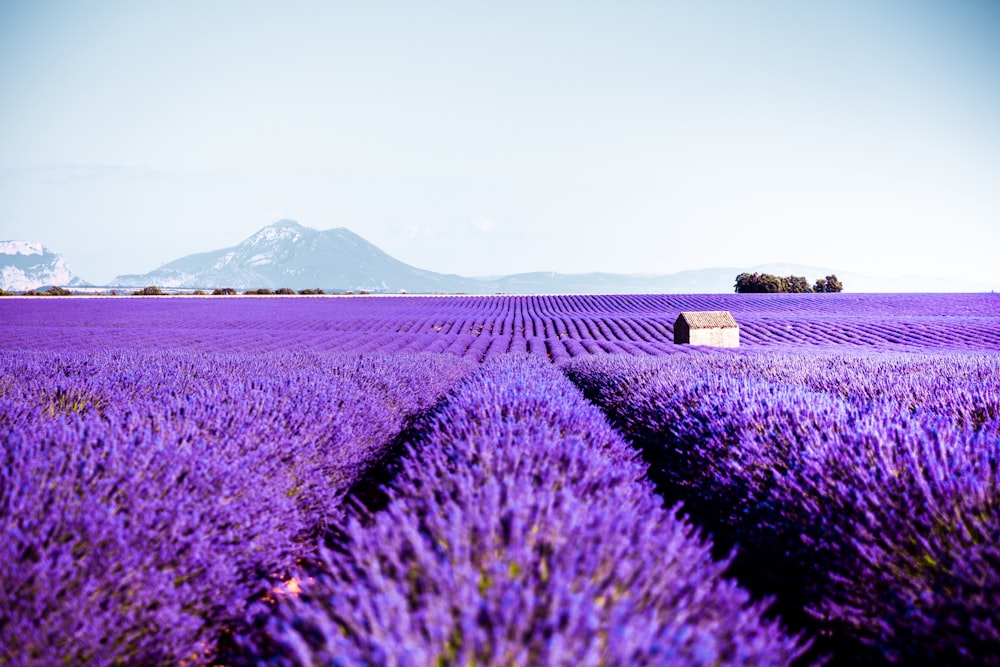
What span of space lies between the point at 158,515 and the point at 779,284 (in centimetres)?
5244

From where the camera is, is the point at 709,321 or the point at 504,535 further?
the point at 709,321

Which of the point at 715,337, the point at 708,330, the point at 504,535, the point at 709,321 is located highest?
the point at 709,321

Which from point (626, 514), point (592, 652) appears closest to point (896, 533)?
point (626, 514)

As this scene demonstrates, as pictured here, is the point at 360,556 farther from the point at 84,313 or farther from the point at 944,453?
the point at 84,313

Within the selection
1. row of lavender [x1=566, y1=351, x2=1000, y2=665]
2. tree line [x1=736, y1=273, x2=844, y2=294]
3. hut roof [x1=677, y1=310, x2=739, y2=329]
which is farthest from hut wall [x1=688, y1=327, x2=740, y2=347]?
tree line [x1=736, y1=273, x2=844, y2=294]

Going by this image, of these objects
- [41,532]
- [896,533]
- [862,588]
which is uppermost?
[41,532]

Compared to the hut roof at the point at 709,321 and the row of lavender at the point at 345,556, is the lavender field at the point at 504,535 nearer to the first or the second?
the row of lavender at the point at 345,556

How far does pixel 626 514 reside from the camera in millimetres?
1408

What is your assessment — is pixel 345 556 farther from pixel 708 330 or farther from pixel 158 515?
pixel 708 330

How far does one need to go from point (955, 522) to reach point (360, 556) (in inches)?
70.7

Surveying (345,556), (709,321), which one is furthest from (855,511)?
(709,321)

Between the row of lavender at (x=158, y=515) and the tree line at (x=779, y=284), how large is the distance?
5001cm

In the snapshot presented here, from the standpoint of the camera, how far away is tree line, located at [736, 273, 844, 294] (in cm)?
4641

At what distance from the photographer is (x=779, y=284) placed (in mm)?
46562
